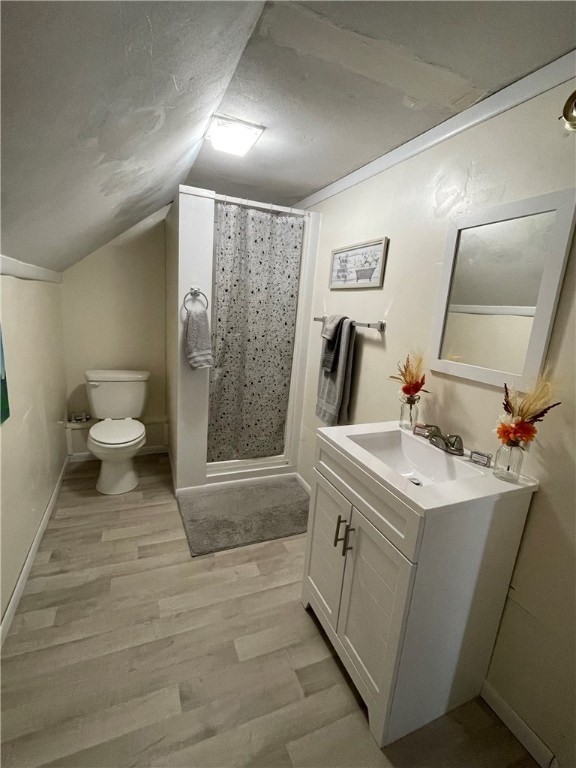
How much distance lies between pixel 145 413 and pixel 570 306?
9.88 feet

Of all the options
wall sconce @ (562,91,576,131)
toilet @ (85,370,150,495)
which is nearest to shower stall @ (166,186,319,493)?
toilet @ (85,370,150,495)

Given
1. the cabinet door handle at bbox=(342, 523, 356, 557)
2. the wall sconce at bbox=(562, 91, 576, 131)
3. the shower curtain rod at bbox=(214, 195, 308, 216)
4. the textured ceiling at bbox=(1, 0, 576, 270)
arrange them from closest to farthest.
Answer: the textured ceiling at bbox=(1, 0, 576, 270) < the wall sconce at bbox=(562, 91, 576, 131) < the cabinet door handle at bbox=(342, 523, 356, 557) < the shower curtain rod at bbox=(214, 195, 308, 216)

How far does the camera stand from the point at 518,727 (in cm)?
122

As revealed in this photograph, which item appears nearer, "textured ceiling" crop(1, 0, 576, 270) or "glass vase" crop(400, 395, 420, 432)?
"textured ceiling" crop(1, 0, 576, 270)

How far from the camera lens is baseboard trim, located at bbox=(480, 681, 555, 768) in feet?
3.74

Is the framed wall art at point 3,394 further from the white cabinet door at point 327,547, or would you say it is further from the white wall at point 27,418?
the white cabinet door at point 327,547

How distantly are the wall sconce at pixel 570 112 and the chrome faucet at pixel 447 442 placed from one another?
106cm

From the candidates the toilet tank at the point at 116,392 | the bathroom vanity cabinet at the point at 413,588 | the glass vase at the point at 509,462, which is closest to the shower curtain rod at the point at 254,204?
the toilet tank at the point at 116,392

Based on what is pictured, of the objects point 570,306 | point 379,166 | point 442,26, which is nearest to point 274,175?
point 379,166

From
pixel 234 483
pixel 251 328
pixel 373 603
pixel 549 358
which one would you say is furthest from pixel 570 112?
pixel 234 483

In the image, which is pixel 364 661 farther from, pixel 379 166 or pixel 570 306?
pixel 379 166

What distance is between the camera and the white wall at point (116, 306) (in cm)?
269

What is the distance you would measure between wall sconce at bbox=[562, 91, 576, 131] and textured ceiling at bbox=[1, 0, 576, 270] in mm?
183

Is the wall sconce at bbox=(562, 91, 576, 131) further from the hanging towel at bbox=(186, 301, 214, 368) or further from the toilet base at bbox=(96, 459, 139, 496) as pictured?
the toilet base at bbox=(96, 459, 139, 496)
